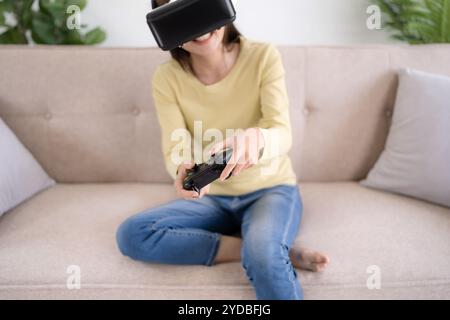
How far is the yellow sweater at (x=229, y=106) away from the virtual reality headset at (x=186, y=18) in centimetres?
28

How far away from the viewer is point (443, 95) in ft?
3.53

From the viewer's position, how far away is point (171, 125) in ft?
3.44

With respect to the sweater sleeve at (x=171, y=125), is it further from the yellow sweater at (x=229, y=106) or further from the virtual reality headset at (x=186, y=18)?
the virtual reality headset at (x=186, y=18)

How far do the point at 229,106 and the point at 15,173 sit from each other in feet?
1.99

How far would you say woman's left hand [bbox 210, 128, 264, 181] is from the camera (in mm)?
767

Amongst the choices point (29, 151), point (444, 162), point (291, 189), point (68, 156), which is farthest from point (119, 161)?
point (444, 162)

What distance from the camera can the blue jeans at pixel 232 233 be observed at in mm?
808

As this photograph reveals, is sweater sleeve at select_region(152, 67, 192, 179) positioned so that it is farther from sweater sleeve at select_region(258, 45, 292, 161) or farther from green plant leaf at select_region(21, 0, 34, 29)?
green plant leaf at select_region(21, 0, 34, 29)

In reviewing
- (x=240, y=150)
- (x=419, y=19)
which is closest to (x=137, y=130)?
(x=240, y=150)

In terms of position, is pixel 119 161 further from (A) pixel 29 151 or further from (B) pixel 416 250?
(B) pixel 416 250

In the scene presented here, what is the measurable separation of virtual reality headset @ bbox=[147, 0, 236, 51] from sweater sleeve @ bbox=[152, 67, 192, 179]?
307 mm

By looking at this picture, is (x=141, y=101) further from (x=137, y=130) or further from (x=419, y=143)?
(x=419, y=143)
